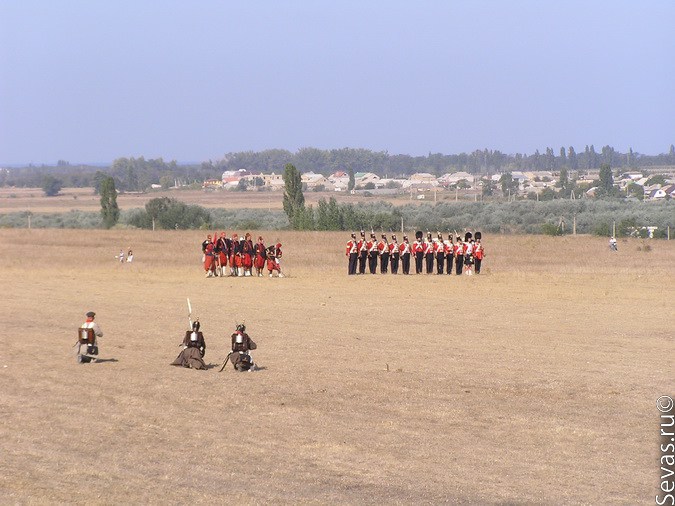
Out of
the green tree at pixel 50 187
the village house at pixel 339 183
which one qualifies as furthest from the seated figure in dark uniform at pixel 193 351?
the village house at pixel 339 183

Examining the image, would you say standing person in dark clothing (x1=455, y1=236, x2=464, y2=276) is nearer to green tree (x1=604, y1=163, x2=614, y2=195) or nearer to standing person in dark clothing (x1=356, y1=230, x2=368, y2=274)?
standing person in dark clothing (x1=356, y1=230, x2=368, y2=274)

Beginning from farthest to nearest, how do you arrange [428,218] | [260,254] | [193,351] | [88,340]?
[428,218] → [260,254] → [88,340] → [193,351]

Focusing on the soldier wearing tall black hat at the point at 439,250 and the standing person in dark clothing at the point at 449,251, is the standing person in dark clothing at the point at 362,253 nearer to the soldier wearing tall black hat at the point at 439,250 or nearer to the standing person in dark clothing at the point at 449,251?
the soldier wearing tall black hat at the point at 439,250

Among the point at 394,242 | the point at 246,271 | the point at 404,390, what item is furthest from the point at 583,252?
the point at 404,390

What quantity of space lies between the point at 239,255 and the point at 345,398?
65.3ft

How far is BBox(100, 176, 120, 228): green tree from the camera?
73.8 metres

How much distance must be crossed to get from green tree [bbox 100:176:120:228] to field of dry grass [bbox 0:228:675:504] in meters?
43.9

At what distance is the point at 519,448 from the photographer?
12859 millimetres

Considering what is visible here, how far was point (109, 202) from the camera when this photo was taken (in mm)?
74688

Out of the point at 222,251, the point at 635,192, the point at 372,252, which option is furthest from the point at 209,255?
the point at 635,192

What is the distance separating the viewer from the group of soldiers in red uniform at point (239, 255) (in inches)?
1366

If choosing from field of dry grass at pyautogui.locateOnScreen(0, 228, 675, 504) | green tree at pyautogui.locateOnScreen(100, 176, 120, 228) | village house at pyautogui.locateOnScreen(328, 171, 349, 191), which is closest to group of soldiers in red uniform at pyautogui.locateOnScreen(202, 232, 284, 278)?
field of dry grass at pyautogui.locateOnScreen(0, 228, 675, 504)

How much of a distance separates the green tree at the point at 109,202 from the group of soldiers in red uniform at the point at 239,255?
40040 mm

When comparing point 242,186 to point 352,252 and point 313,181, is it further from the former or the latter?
point 352,252
